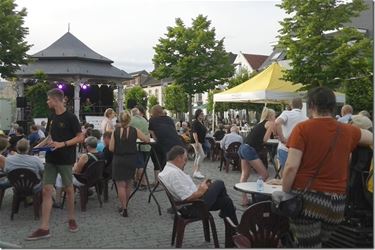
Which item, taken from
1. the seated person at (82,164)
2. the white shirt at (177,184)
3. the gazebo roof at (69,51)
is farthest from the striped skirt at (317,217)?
the gazebo roof at (69,51)

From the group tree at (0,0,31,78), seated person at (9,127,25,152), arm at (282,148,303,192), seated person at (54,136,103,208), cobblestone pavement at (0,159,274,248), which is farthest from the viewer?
tree at (0,0,31,78)

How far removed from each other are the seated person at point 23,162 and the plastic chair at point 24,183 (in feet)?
0.30

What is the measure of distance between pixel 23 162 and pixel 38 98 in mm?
24828

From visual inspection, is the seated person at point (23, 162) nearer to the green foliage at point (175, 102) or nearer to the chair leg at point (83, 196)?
the chair leg at point (83, 196)

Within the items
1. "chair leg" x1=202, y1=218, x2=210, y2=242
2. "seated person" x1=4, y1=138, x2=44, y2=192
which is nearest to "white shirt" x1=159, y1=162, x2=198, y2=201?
"chair leg" x1=202, y1=218, x2=210, y2=242

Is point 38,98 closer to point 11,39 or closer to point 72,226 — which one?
point 11,39

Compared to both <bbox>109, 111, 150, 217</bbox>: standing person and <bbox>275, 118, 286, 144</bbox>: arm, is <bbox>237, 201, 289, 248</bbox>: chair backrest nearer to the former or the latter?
<bbox>109, 111, 150, 217</bbox>: standing person

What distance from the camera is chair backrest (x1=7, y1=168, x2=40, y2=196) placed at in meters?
6.46

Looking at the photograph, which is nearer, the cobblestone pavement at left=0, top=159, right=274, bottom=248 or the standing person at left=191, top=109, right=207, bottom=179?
the cobblestone pavement at left=0, top=159, right=274, bottom=248

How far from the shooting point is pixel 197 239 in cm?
548

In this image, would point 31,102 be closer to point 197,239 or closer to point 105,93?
point 105,93

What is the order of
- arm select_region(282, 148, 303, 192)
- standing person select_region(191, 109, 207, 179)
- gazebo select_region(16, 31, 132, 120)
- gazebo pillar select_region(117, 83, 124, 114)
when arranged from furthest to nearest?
gazebo pillar select_region(117, 83, 124, 114), gazebo select_region(16, 31, 132, 120), standing person select_region(191, 109, 207, 179), arm select_region(282, 148, 303, 192)

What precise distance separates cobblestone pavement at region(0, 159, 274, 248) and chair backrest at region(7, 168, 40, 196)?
426 mm

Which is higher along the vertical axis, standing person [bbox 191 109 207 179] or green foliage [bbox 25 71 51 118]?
green foliage [bbox 25 71 51 118]
